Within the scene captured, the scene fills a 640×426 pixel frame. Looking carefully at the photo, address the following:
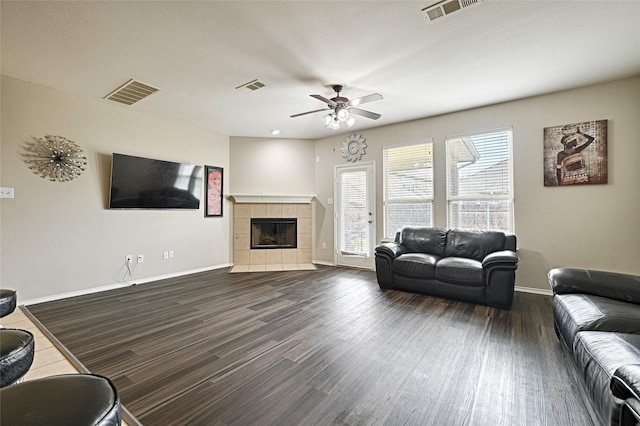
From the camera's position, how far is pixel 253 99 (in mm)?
3936

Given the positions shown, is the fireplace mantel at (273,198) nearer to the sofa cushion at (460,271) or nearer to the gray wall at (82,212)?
the gray wall at (82,212)

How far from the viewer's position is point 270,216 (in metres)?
5.90

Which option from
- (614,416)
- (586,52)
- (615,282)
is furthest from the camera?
(586,52)

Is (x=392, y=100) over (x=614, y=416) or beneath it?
over

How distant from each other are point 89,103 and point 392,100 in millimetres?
4365

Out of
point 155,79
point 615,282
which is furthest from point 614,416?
point 155,79

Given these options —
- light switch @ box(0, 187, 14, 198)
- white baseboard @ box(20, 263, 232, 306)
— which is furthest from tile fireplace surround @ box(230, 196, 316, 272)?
light switch @ box(0, 187, 14, 198)

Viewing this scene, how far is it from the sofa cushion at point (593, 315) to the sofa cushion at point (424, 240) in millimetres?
1979

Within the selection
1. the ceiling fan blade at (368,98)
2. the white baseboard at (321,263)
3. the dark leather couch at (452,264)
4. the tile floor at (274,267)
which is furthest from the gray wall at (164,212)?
the white baseboard at (321,263)

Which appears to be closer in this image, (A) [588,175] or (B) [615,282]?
(B) [615,282]

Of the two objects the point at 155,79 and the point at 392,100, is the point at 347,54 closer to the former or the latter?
the point at 392,100

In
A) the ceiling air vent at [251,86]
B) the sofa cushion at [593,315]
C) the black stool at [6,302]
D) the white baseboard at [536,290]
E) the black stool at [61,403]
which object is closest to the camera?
the black stool at [61,403]

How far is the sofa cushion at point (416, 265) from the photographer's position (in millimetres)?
3633

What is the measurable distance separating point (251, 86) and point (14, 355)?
331 cm
